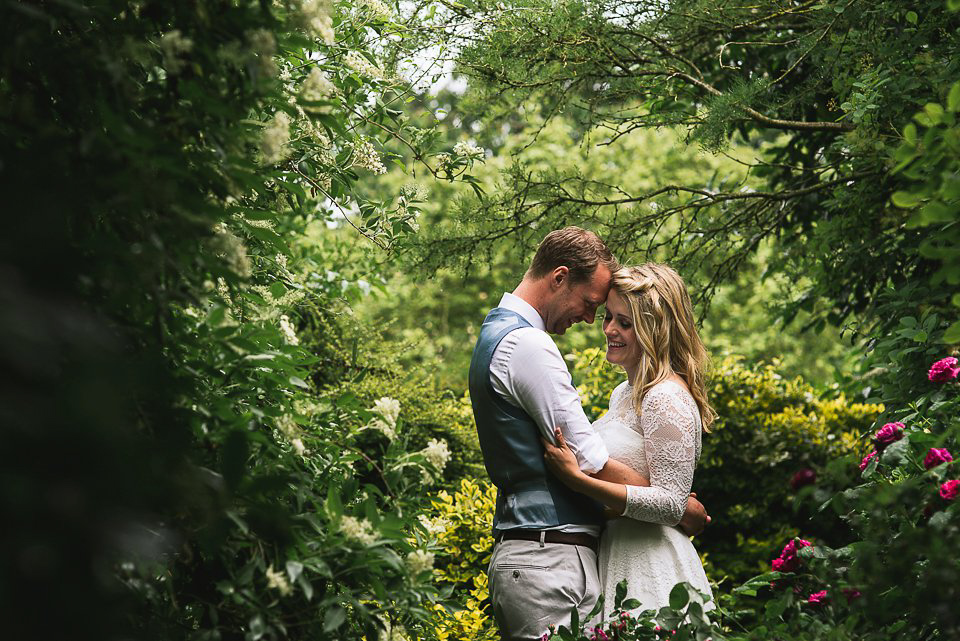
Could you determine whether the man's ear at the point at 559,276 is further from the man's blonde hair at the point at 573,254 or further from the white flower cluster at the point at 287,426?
the white flower cluster at the point at 287,426

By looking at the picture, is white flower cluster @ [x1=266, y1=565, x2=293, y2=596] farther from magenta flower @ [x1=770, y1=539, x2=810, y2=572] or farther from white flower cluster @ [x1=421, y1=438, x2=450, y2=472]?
magenta flower @ [x1=770, y1=539, x2=810, y2=572]

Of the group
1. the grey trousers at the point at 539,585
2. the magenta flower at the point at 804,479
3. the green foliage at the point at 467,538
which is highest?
the magenta flower at the point at 804,479

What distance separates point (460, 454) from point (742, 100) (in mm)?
2743

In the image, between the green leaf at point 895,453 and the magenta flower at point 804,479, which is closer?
the magenta flower at point 804,479

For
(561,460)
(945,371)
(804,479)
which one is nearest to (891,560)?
(804,479)

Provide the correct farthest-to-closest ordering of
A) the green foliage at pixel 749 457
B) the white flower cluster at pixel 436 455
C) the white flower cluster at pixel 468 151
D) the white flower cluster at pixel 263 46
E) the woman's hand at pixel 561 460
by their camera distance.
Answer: the green foliage at pixel 749 457, the white flower cluster at pixel 468 151, the woman's hand at pixel 561 460, the white flower cluster at pixel 436 455, the white flower cluster at pixel 263 46

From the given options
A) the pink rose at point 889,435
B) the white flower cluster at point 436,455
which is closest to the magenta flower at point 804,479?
the pink rose at point 889,435

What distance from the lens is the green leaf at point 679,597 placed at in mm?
2229

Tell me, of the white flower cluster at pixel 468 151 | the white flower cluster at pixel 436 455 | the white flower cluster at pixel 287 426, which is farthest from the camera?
the white flower cluster at pixel 468 151

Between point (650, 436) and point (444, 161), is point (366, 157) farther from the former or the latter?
point (650, 436)

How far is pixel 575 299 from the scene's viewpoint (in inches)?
138

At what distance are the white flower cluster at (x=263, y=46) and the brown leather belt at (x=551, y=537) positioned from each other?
1957 millimetres

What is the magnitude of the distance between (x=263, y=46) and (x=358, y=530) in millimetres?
1069

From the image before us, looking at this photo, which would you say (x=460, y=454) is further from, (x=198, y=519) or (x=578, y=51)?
(x=198, y=519)
